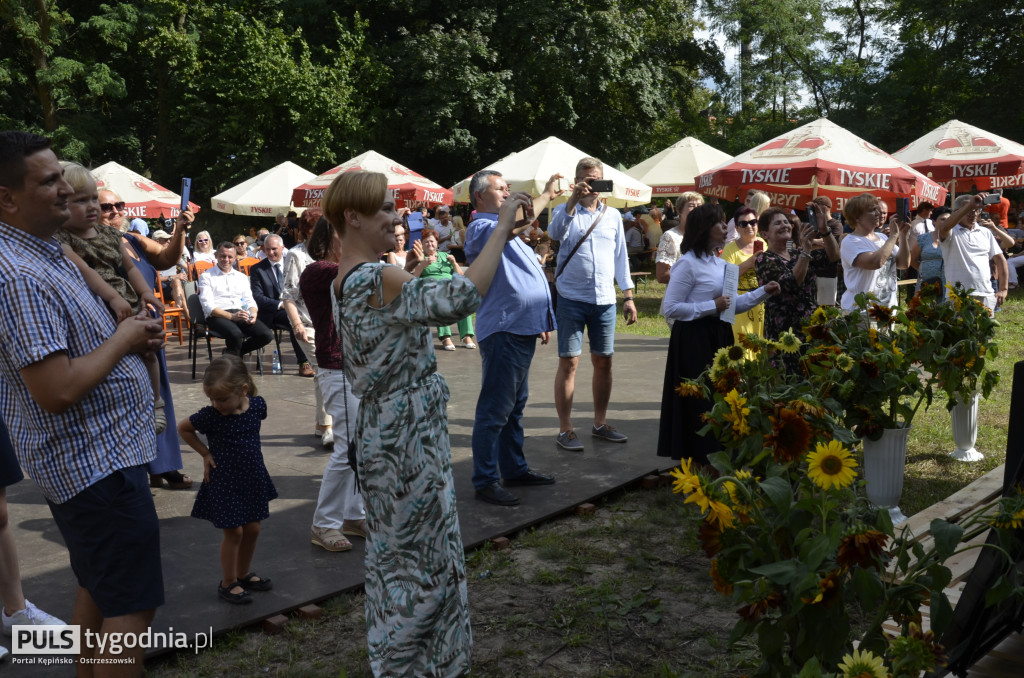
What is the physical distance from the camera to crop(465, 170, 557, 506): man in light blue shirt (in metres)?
5.14

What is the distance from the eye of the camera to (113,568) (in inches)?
97.9

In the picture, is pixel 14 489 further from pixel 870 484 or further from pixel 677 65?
pixel 677 65

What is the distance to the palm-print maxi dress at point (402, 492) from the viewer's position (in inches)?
111

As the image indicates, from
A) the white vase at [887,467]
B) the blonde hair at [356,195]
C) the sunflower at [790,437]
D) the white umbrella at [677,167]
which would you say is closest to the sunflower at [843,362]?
the white vase at [887,467]

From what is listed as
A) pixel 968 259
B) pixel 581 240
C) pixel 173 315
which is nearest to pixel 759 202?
pixel 968 259

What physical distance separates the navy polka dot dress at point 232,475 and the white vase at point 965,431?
15.4ft

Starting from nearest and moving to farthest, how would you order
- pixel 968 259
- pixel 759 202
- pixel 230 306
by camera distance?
pixel 759 202 < pixel 968 259 < pixel 230 306

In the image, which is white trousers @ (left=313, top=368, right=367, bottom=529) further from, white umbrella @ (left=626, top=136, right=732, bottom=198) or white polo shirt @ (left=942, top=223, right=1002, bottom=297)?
white umbrella @ (left=626, top=136, right=732, bottom=198)

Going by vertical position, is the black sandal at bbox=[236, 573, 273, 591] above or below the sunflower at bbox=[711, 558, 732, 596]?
→ below

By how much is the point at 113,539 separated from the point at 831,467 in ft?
6.67

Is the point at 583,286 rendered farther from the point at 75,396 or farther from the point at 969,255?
the point at 969,255

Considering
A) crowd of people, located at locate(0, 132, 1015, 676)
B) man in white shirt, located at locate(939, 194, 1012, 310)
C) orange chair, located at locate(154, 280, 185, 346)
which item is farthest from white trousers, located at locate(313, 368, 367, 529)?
orange chair, located at locate(154, 280, 185, 346)

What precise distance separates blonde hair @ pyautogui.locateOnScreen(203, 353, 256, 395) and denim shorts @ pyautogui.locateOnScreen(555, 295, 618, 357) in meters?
2.62

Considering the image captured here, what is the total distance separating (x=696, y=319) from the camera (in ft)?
17.5
